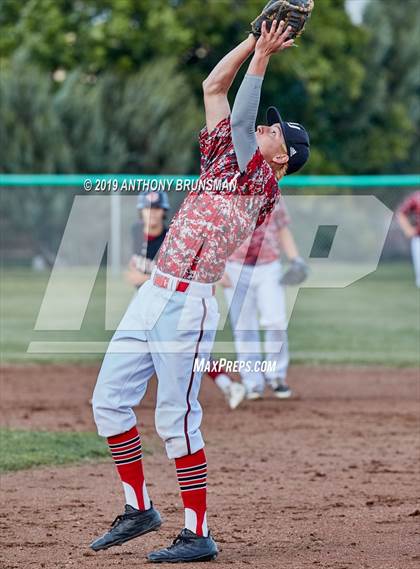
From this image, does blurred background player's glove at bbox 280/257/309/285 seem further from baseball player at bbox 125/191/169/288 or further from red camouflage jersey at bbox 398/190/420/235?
red camouflage jersey at bbox 398/190/420/235

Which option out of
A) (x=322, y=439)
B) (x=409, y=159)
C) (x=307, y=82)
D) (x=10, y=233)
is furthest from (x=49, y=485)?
(x=409, y=159)

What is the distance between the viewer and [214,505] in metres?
6.59

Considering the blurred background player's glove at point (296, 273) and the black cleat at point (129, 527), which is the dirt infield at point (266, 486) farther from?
the blurred background player's glove at point (296, 273)

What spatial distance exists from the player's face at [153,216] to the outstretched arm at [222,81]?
4372mm

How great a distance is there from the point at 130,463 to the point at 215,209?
52.6 inches

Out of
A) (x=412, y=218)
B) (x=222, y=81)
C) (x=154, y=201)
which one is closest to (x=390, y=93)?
(x=412, y=218)

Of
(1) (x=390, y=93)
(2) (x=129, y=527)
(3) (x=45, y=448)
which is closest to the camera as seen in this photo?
(2) (x=129, y=527)

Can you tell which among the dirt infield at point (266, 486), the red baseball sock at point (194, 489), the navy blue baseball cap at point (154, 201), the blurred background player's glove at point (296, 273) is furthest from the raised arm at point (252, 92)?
the blurred background player's glove at point (296, 273)

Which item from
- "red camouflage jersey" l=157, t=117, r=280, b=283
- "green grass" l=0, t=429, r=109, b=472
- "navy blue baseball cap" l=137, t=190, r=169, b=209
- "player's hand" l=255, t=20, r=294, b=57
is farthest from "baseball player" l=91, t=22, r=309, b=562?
"navy blue baseball cap" l=137, t=190, r=169, b=209

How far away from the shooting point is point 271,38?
4.97 metres

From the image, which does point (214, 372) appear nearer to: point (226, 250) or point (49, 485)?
point (49, 485)

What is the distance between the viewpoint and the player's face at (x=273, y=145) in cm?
532

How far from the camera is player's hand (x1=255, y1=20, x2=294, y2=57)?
496cm

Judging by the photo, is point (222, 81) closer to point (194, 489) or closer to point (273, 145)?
point (273, 145)
